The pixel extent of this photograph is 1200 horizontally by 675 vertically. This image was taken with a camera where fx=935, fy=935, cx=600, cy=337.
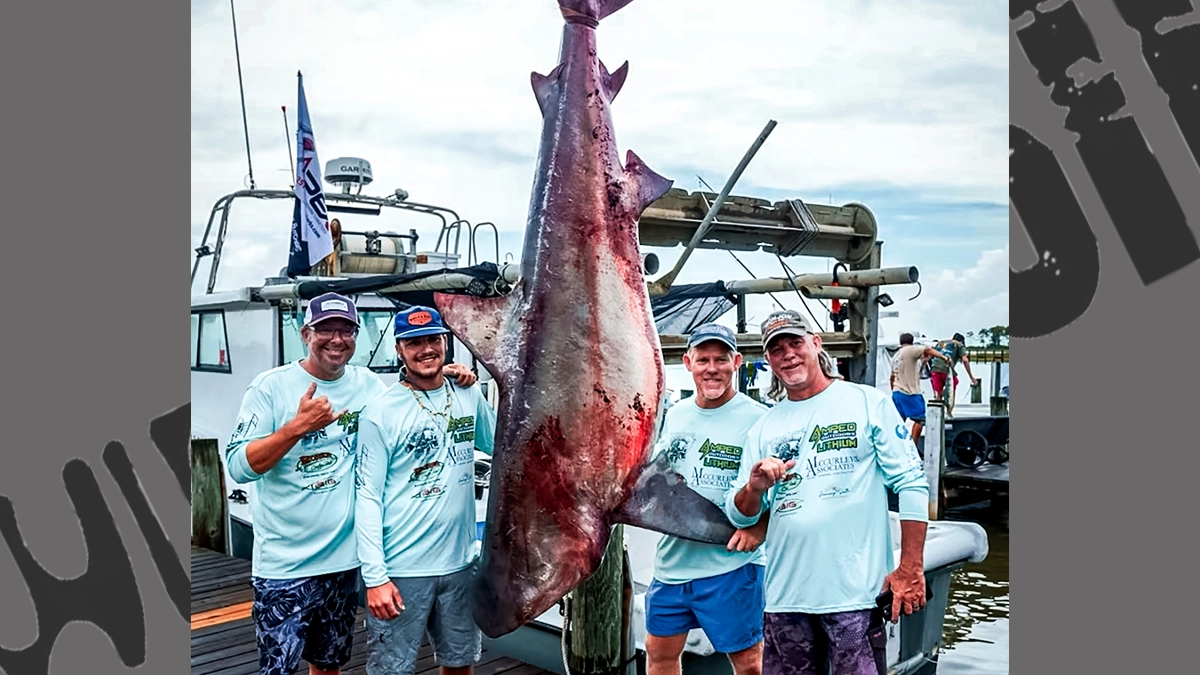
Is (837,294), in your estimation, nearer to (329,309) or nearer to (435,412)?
(435,412)

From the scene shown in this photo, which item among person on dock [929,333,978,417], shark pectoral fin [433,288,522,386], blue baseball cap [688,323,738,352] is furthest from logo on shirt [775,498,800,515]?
person on dock [929,333,978,417]

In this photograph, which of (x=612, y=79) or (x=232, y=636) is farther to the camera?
(x=232, y=636)

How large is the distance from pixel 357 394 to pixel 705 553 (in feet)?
4.08

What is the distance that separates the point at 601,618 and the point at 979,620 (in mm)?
5528

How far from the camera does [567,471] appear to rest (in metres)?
2.18

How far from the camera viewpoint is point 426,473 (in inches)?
112

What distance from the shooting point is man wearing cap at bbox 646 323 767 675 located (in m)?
2.95

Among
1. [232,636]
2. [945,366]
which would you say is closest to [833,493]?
[232,636]

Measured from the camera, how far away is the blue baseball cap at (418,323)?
2.77 m

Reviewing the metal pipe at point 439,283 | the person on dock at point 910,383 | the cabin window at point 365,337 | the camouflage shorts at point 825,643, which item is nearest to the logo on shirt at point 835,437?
the camouflage shorts at point 825,643

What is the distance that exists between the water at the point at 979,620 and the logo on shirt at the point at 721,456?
465 centimetres

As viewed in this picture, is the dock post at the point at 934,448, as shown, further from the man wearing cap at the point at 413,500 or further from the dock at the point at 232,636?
the man wearing cap at the point at 413,500
